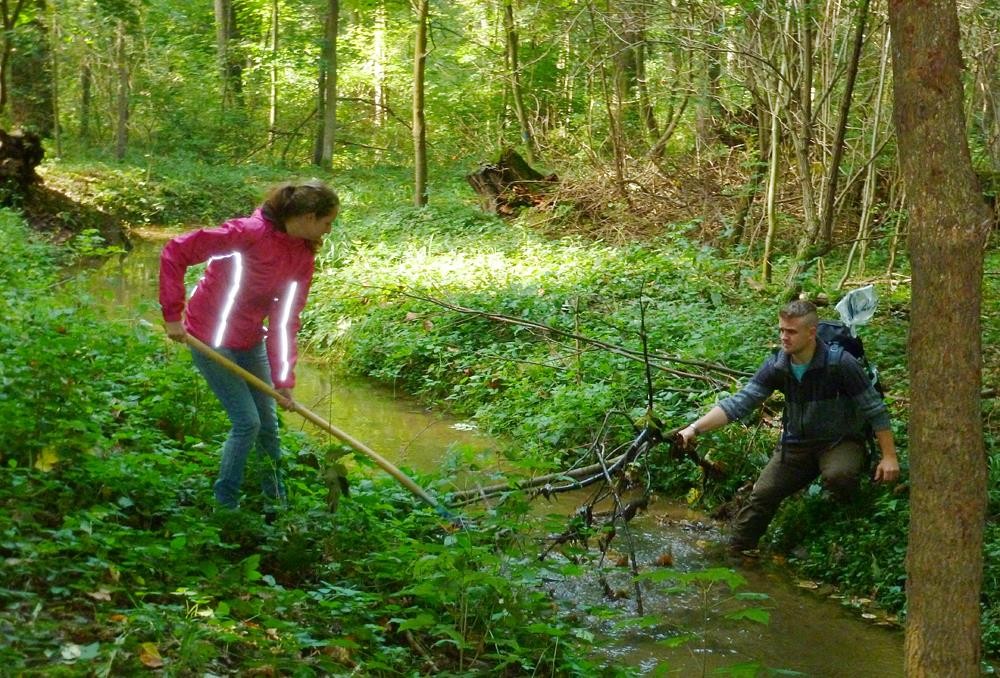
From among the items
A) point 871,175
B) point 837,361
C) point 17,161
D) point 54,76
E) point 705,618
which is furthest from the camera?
point 54,76

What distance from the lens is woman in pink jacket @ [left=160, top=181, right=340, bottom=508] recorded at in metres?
4.70

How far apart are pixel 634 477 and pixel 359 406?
4168mm

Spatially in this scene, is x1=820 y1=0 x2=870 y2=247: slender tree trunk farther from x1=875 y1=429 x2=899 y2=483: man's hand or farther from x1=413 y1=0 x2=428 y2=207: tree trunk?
x1=413 y1=0 x2=428 y2=207: tree trunk

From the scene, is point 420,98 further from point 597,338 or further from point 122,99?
point 122,99

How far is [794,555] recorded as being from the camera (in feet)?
22.0

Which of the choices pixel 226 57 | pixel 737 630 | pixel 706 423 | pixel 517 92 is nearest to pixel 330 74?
pixel 226 57

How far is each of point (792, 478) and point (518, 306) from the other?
5.38 meters

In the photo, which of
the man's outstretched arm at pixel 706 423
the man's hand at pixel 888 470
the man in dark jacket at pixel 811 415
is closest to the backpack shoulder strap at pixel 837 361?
the man in dark jacket at pixel 811 415

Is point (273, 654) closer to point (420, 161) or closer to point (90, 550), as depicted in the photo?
point (90, 550)

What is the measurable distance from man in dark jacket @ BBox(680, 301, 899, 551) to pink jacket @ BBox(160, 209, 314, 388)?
103 inches

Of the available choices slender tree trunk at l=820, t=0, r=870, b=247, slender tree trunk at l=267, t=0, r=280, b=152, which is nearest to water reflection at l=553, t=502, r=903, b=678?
slender tree trunk at l=820, t=0, r=870, b=247

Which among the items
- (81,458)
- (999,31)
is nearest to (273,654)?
(81,458)

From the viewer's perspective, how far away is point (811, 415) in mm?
6266

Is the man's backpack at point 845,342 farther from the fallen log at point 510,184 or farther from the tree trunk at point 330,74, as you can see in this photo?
the tree trunk at point 330,74
